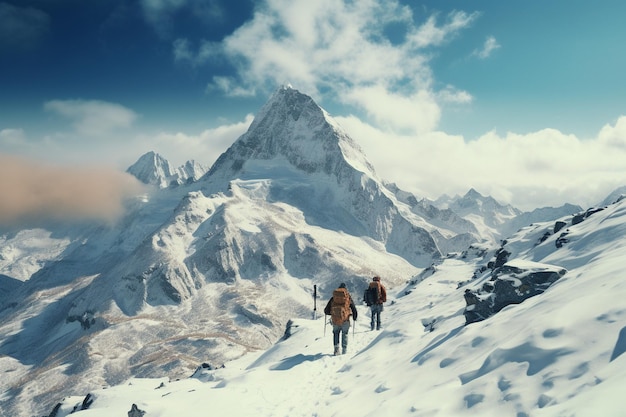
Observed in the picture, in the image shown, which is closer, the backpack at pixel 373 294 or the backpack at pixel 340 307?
the backpack at pixel 340 307

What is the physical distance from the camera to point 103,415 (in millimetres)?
15352

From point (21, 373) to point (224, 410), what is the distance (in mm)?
219026

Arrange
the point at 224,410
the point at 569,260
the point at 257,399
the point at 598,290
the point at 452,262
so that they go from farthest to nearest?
the point at 452,262, the point at 569,260, the point at 257,399, the point at 224,410, the point at 598,290

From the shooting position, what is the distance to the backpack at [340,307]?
842 inches

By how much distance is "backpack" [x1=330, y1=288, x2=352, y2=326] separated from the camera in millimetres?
21391

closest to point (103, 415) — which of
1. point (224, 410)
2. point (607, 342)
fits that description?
point (224, 410)

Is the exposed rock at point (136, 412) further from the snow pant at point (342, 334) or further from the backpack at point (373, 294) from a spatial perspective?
the backpack at point (373, 294)

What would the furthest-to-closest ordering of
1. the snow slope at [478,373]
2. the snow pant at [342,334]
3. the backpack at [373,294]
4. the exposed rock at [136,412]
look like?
the backpack at [373,294] < the snow pant at [342,334] < the exposed rock at [136,412] < the snow slope at [478,373]

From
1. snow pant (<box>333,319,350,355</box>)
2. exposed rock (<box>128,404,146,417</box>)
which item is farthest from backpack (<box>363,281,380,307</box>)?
exposed rock (<box>128,404,146,417</box>)

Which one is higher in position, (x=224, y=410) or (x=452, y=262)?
(x=224, y=410)

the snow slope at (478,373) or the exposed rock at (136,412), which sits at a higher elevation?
the exposed rock at (136,412)

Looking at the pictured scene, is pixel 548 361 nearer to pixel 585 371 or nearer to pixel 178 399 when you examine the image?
pixel 585 371

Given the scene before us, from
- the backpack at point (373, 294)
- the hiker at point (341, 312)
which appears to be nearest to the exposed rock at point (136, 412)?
the hiker at point (341, 312)

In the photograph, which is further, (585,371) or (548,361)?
(548,361)
